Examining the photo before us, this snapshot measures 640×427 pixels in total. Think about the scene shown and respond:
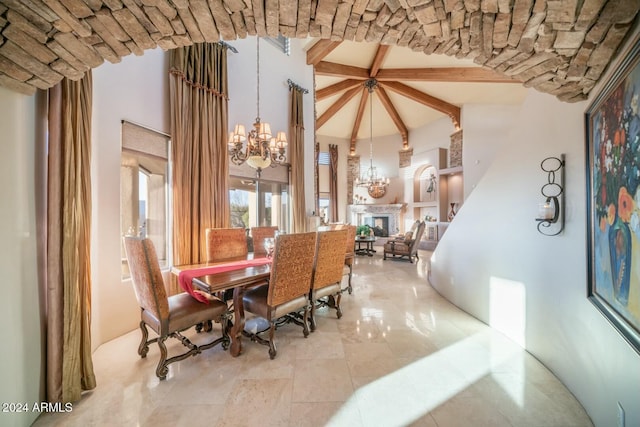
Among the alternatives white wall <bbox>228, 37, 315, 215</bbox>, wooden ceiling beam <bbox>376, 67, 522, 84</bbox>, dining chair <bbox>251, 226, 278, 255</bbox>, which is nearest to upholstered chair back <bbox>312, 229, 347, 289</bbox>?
dining chair <bbox>251, 226, 278, 255</bbox>

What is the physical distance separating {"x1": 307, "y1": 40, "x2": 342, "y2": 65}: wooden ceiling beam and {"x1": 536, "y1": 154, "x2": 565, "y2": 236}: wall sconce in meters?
4.90

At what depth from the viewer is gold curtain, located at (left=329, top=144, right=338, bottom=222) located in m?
10.3

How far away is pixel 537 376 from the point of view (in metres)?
Answer: 1.94

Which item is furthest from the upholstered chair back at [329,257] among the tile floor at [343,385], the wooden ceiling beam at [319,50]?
the wooden ceiling beam at [319,50]

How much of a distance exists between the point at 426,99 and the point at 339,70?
3.01m

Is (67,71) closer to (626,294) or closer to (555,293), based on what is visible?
(626,294)

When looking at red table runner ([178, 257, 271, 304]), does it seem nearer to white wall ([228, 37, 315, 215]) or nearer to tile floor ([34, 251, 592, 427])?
tile floor ([34, 251, 592, 427])

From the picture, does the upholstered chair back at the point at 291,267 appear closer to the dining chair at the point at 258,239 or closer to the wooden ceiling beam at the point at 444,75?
the dining chair at the point at 258,239

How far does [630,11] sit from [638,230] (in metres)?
0.86

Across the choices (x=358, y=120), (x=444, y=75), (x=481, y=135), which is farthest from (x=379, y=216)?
(x=444, y=75)

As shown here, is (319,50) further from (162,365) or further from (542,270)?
(162,365)

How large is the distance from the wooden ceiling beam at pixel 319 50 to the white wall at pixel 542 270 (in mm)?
4336

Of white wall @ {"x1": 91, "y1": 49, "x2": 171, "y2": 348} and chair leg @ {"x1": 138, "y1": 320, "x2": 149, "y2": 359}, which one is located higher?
white wall @ {"x1": 91, "y1": 49, "x2": 171, "y2": 348}

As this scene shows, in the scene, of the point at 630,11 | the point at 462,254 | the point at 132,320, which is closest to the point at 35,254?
the point at 132,320
